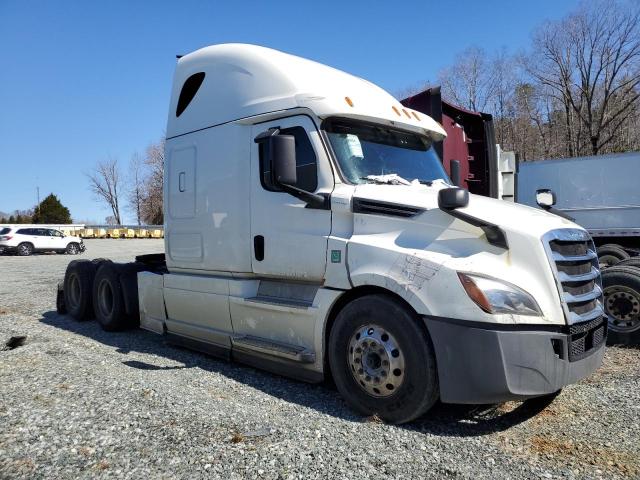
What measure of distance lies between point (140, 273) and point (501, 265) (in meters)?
4.97

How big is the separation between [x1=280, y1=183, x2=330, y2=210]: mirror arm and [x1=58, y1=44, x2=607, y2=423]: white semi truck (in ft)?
0.06

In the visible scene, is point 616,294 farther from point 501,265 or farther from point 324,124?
point 324,124

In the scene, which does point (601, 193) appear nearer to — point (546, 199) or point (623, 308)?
point (623, 308)

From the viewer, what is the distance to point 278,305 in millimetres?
4633

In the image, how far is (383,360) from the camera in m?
3.77

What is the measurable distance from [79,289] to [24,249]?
2453 cm

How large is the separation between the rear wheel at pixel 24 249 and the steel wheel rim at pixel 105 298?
82.8 ft

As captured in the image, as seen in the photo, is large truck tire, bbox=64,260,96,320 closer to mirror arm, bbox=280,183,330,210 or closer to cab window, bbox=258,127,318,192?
cab window, bbox=258,127,318,192

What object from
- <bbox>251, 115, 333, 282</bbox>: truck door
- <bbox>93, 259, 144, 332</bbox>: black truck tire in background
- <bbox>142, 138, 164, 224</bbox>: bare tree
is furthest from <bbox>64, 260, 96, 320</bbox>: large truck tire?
<bbox>142, 138, 164, 224</bbox>: bare tree

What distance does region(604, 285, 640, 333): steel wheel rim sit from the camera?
6.14 meters

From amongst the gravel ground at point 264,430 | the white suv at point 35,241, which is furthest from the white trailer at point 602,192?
the white suv at point 35,241

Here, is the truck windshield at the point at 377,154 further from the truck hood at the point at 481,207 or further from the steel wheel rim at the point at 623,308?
the steel wheel rim at the point at 623,308

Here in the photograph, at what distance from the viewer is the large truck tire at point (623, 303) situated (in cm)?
613

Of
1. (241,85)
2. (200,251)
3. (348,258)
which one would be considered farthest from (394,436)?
(241,85)
